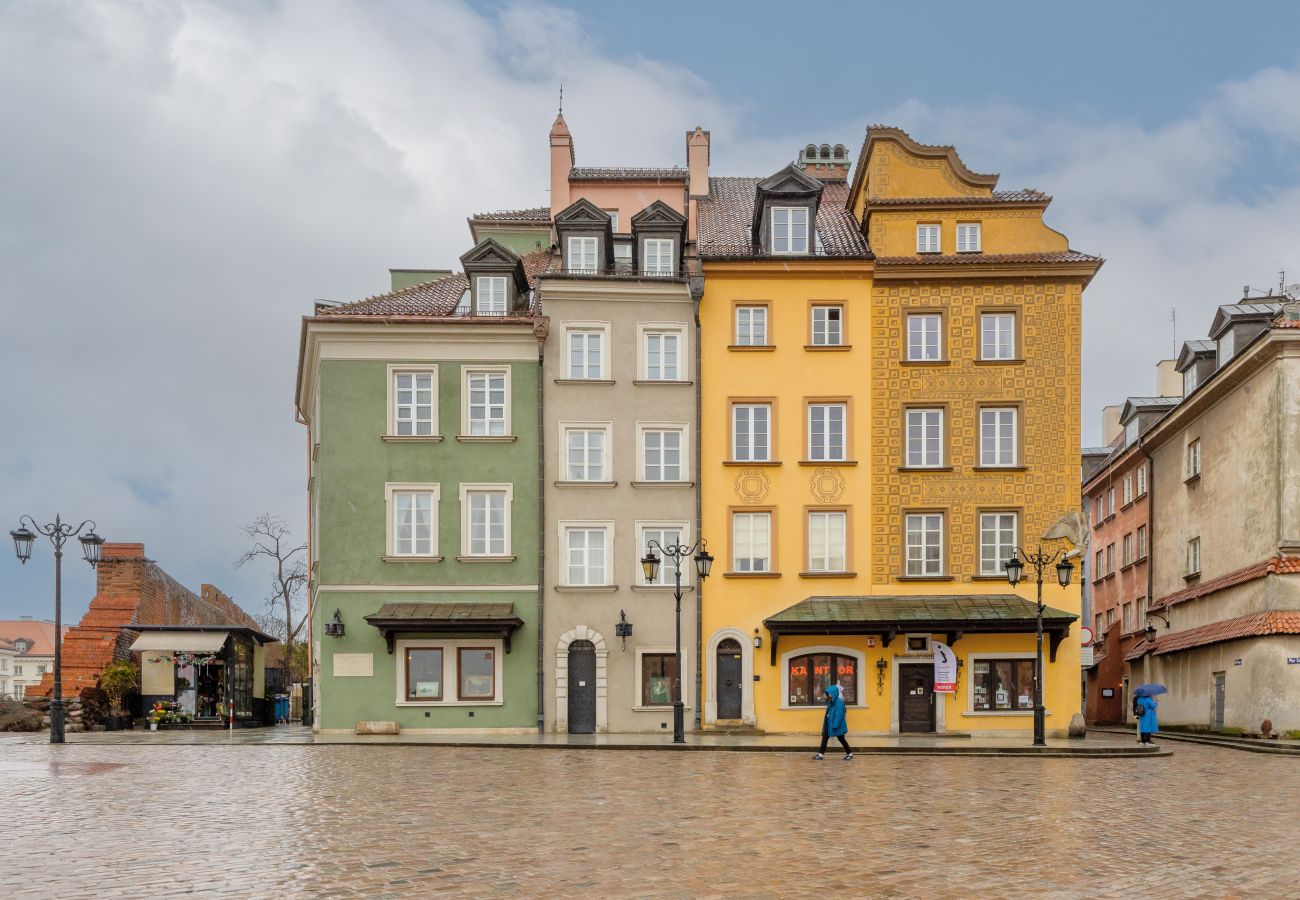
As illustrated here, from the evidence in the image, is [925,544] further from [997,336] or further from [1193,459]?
[1193,459]

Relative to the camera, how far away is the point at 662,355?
124 ft

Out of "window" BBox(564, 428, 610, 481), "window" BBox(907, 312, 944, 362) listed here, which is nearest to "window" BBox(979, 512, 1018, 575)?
"window" BBox(907, 312, 944, 362)

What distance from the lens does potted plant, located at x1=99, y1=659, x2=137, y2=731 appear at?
39.8m

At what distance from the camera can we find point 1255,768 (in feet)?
86.5

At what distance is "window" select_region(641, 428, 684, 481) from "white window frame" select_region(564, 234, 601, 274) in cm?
502

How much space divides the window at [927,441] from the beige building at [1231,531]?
880 centimetres

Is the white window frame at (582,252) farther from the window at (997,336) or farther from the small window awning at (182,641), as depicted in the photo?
the small window awning at (182,641)

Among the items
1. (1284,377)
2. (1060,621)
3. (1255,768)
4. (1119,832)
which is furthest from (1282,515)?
(1119,832)

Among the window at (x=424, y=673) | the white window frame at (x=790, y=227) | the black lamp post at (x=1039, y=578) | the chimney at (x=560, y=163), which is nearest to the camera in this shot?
the black lamp post at (x=1039, y=578)

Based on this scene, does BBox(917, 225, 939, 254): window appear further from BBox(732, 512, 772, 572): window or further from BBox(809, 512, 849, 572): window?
BBox(732, 512, 772, 572): window

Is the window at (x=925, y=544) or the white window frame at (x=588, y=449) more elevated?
the white window frame at (x=588, y=449)

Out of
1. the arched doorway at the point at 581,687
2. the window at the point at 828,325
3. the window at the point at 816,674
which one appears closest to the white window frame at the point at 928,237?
the window at the point at 828,325

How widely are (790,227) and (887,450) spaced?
7000 millimetres

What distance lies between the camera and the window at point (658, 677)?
3669cm
